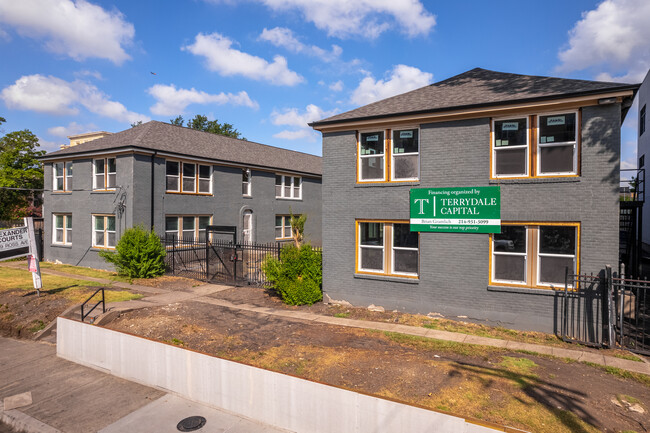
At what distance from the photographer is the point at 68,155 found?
2088 centimetres

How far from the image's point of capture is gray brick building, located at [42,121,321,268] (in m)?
18.6

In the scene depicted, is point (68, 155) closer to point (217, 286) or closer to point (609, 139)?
point (217, 286)

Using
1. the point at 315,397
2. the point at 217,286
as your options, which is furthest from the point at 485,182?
the point at 217,286

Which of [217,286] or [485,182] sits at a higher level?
[485,182]

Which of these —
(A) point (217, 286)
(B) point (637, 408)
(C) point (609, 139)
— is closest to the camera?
(B) point (637, 408)

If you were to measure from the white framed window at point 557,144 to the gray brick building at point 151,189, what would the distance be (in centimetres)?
1670

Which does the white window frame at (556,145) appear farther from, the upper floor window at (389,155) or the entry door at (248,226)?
the entry door at (248,226)

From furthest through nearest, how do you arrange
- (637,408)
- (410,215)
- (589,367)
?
(410,215) → (589,367) → (637,408)

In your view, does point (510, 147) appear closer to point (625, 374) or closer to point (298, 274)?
point (625, 374)

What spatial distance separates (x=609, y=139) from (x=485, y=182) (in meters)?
3.06

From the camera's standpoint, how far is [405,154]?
1215 centimetres

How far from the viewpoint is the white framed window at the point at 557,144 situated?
998 cm

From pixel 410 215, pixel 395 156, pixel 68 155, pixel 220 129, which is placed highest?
pixel 220 129

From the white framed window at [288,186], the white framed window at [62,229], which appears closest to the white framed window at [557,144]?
the white framed window at [288,186]
